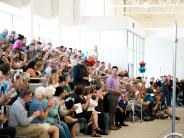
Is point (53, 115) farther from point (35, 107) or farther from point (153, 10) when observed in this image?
point (153, 10)

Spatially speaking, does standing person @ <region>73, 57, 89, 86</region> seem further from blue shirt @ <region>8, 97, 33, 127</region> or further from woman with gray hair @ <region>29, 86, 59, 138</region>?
blue shirt @ <region>8, 97, 33, 127</region>

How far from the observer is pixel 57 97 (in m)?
8.87

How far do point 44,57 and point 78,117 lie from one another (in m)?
2.53

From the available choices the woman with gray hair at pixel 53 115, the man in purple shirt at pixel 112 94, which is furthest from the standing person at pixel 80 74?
the woman with gray hair at pixel 53 115

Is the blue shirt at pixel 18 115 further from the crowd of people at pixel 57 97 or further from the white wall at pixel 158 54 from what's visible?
the white wall at pixel 158 54

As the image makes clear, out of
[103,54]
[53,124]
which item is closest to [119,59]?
[103,54]

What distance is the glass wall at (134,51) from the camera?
2473 centimetres

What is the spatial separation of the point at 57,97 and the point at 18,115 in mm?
1986

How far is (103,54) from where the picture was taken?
22.7 meters

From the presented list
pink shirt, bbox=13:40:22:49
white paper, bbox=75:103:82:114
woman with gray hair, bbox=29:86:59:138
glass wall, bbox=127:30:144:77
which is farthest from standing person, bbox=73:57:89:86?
glass wall, bbox=127:30:144:77

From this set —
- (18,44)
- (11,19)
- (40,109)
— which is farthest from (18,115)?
(11,19)

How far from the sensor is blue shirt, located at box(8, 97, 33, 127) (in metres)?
6.93

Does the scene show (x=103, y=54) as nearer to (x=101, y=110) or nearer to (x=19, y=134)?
(x=101, y=110)

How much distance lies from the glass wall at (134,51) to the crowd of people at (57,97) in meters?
9.10
